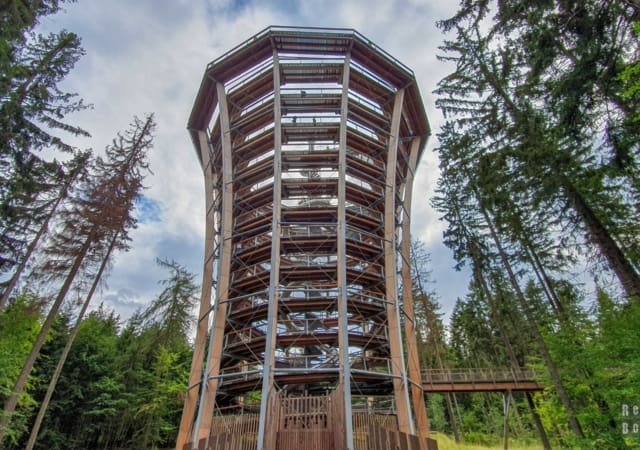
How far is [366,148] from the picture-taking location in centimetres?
1706

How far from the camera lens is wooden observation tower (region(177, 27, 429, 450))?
13.6m

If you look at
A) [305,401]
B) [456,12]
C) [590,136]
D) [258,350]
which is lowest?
[305,401]

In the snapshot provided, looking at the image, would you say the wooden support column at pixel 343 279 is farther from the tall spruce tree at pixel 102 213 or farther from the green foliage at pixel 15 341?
the green foliage at pixel 15 341

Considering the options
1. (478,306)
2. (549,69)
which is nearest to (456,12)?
(549,69)

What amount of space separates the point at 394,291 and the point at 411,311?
247 cm

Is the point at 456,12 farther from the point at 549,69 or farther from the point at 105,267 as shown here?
the point at 105,267

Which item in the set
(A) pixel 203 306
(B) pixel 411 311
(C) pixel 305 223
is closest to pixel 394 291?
(B) pixel 411 311

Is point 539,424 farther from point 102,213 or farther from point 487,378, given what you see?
Answer: point 102,213

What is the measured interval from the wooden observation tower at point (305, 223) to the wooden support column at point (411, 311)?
0.19 ft

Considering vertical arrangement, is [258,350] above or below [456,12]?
below

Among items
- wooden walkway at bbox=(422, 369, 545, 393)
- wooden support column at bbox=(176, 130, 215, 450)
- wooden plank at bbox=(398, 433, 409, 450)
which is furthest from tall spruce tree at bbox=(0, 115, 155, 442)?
wooden walkway at bbox=(422, 369, 545, 393)

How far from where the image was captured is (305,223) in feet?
45.9

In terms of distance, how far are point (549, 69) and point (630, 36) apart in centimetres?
159

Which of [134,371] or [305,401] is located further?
[134,371]
